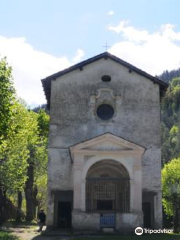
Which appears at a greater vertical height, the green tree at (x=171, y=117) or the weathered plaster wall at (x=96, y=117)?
the green tree at (x=171, y=117)

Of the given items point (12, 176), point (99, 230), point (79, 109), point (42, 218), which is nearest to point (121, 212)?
point (99, 230)

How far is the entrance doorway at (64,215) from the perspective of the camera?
77.4 ft

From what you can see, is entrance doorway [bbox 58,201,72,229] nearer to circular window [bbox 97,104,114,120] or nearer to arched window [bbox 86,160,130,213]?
arched window [bbox 86,160,130,213]

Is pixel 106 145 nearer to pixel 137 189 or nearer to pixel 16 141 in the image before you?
pixel 137 189

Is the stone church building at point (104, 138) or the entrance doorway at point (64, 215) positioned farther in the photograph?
the entrance doorway at point (64, 215)

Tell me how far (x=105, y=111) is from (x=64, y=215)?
731cm

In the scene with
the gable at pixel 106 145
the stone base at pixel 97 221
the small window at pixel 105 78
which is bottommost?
the stone base at pixel 97 221

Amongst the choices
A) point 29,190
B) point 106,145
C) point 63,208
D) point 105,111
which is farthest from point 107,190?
point 29,190

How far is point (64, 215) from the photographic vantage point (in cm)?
2380

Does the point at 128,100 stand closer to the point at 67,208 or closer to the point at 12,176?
the point at 67,208

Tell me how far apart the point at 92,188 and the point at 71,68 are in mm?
8276

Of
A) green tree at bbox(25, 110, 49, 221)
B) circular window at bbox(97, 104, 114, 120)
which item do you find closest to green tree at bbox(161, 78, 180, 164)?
green tree at bbox(25, 110, 49, 221)

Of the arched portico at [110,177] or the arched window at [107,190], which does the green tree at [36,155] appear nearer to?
the arched window at [107,190]

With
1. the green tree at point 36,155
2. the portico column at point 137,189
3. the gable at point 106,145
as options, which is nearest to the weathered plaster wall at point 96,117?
the gable at point 106,145
